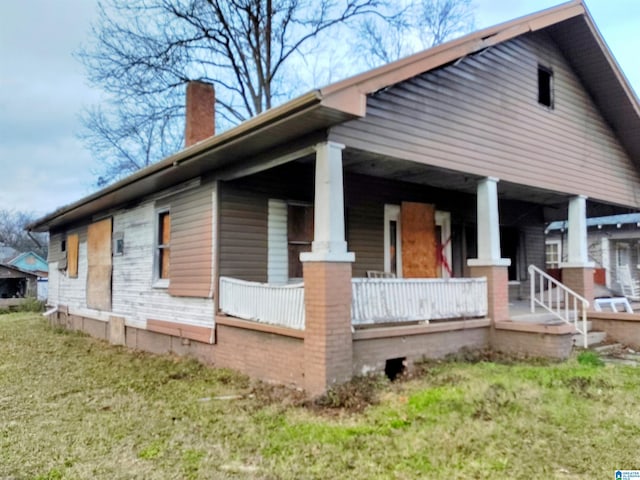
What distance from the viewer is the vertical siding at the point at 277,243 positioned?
8188mm

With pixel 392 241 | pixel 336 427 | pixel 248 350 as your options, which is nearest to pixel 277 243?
pixel 248 350

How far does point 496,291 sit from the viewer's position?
7844mm

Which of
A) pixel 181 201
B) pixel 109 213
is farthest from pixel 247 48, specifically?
pixel 181 201

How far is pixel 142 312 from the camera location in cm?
1020

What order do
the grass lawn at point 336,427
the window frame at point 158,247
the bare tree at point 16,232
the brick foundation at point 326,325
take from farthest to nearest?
the bare tree at point 16,232
the window frame at point 158,247
the brick foundation at point 326,325
the grass lawn at point 336,427

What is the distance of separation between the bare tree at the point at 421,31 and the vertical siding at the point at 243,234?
1940cm

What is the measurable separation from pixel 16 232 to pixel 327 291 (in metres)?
70.2

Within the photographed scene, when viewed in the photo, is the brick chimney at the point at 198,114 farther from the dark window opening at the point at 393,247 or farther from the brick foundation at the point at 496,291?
the brick foundation at the point at 496,291

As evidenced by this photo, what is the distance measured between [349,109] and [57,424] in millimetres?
4543

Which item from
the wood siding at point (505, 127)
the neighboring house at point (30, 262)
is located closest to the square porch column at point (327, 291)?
the wood siding at point (505, 127)

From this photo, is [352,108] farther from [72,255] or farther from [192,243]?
[72,255]

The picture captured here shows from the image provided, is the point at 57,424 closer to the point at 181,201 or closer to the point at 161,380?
the point at 161,380

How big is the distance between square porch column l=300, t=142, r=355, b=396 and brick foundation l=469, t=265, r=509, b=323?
3.09 meters

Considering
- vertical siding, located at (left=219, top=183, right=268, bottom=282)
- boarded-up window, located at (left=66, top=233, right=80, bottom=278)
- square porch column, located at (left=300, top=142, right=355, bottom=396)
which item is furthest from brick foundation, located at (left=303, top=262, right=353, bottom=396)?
boarded-up window, located at (left=66, top=233, right=80, bottom=278)
